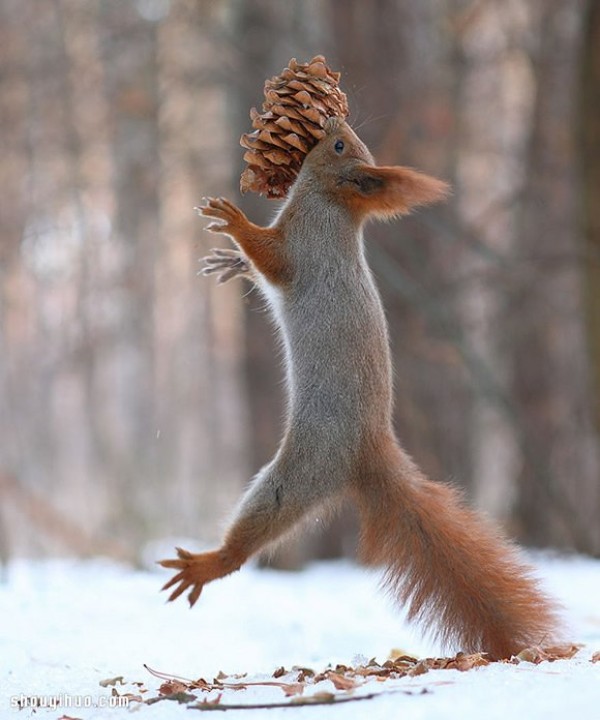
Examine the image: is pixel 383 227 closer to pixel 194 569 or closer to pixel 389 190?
pixel 389 190

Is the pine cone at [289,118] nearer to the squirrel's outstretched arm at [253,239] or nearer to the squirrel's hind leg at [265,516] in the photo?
the squirrel's outstretched arm at [253,239]

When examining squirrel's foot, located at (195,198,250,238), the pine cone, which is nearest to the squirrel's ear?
the pine cone

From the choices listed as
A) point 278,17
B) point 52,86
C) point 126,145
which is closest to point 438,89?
point 278,17

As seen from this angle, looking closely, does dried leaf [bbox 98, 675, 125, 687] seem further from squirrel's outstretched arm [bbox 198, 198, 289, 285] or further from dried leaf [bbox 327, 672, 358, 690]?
squirrel's outstretched arm [bbox 198, 198, 289, 285]

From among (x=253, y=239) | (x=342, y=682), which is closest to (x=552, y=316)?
(x=253, y=239)

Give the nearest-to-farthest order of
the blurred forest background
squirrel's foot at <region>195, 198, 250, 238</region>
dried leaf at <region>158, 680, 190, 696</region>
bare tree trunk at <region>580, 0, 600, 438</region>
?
dried leaf at <region>158, 680, 190, 696</region>
squirrel's foot at <region>195, 198, 250, 238</region>
bare tree trunk at <region>580, 0, 600, 438</region>
the blurred forest background

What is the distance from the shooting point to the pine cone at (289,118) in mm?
4289

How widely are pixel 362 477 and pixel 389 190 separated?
115 cm

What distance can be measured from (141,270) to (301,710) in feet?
47.5

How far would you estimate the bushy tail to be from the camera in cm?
378

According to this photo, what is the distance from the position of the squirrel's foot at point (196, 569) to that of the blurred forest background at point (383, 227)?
48 cm

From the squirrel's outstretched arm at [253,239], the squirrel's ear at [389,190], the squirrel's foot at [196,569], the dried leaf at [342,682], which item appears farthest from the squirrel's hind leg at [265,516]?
the squirrel's ear at [389,190]

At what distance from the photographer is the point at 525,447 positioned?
7.37m

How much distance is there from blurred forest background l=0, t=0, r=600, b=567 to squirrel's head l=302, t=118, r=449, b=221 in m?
0.60
